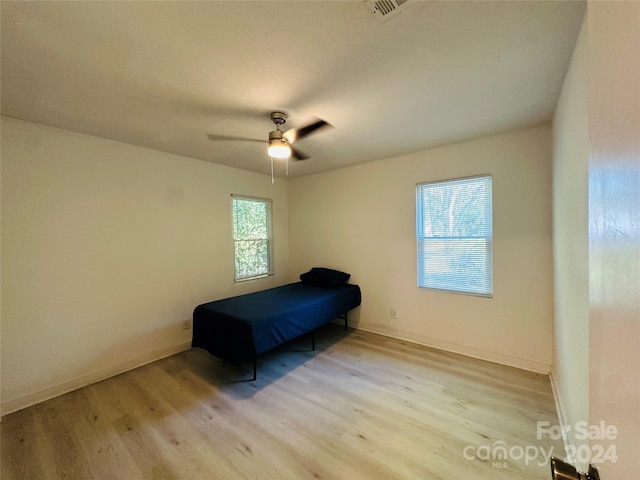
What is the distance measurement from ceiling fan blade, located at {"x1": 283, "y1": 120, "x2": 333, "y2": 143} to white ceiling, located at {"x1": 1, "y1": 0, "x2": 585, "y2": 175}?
148mm

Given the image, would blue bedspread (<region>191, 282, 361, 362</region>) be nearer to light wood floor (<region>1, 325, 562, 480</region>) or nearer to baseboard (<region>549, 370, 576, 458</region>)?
light wood floor (<region>1, 325, 562, 480</region>)

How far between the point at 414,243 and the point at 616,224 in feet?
9.74

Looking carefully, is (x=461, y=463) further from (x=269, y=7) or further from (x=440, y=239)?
(x=269, y=7)

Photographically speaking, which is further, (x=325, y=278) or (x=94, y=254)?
(x=325, y=278)

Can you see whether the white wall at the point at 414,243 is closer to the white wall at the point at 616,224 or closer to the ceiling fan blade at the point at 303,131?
the ceiling fan blade at the point at 303,131

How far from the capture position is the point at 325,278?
12.6ft

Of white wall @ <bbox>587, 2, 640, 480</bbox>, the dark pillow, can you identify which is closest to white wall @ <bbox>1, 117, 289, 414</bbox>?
the dark pillow

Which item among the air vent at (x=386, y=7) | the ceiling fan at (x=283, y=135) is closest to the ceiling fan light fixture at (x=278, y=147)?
the ceiling fan at (x=283, y=135)

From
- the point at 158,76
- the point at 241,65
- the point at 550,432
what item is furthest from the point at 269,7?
the point at 550,432

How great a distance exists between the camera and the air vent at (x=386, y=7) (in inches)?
46.2

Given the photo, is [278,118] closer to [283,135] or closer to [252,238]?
[283,135]

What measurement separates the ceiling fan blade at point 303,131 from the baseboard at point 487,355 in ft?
9.24

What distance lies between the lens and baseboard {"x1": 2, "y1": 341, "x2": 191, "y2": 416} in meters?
2.18

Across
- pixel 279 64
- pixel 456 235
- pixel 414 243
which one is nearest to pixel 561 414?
pixel 456 235
